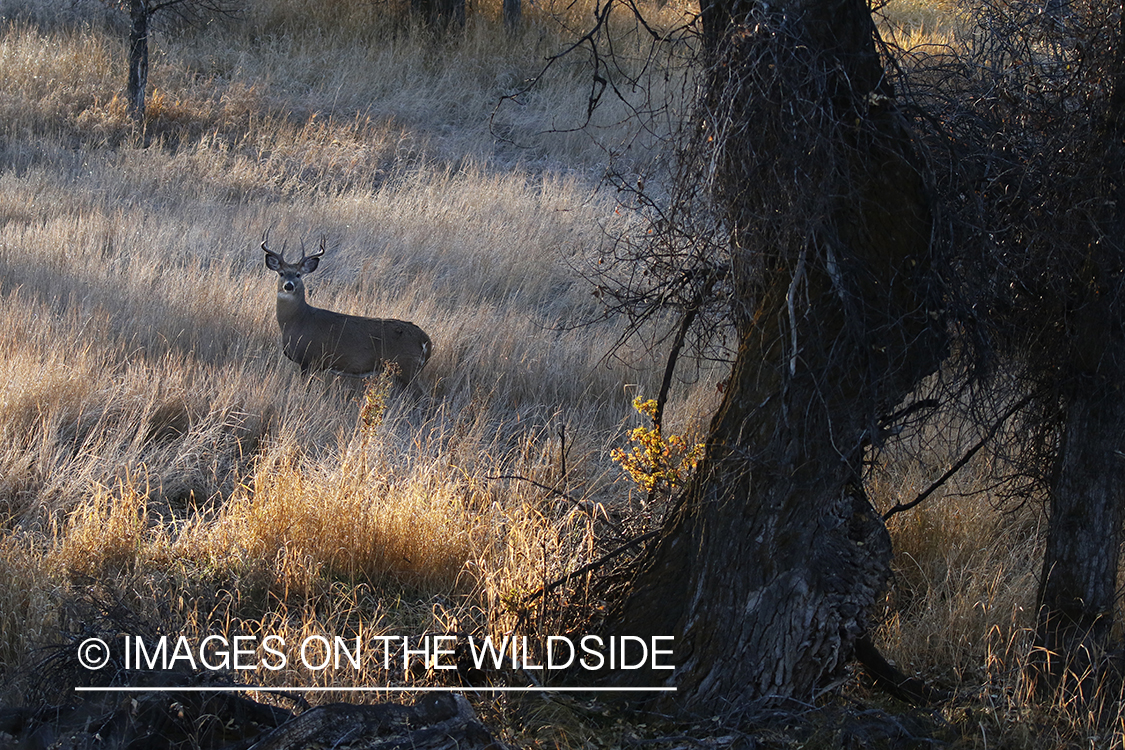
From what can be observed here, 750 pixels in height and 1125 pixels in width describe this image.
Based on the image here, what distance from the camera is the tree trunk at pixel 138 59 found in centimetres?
1345

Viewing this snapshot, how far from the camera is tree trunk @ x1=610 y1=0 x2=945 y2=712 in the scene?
284 centimetres

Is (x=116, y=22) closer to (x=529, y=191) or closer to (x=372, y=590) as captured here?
(x=529, y=191)

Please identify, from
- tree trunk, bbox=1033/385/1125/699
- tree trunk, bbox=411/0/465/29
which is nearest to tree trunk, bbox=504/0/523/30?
tree trunk, bbox=411/0/465/29

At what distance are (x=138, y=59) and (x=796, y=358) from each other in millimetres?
13337

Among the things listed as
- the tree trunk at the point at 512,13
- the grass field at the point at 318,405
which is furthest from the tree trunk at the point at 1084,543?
the tree trunk at the point at 512,13

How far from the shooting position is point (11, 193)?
35.7 ft

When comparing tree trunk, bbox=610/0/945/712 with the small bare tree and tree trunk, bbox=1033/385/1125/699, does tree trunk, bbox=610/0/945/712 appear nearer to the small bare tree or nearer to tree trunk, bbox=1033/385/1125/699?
tree trunk, bbox=1033/385/1125/699

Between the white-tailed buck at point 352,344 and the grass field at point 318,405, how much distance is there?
0.15 metres

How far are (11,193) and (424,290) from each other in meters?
5.38

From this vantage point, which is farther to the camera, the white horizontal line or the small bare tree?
the small bare tree

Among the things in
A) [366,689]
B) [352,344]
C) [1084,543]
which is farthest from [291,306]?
[1084,543]

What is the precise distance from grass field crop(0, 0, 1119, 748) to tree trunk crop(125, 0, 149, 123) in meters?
0.24

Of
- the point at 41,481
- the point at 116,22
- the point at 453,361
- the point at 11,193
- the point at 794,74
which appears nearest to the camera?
the point at 794,74

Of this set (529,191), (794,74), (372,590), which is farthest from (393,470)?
(529,191)
